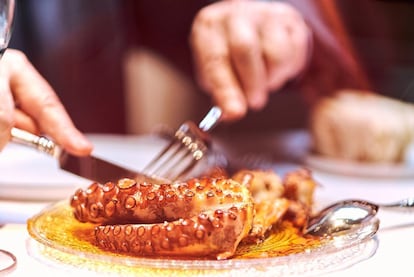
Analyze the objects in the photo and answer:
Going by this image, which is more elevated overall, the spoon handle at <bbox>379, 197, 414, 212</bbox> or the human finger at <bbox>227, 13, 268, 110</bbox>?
the human finger at <bbox>227, 13, 268, 110</bbox>

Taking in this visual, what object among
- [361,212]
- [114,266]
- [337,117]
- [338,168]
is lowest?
[114,266]

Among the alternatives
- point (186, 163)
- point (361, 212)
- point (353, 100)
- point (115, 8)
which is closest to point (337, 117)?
point (353, 100)

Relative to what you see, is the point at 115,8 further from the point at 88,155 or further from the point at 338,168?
the point at 88,155

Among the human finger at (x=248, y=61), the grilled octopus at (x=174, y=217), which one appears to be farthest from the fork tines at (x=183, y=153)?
the human finger at (x=248, y=61)

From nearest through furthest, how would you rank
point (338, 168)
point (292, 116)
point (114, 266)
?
point (114, 266) → point (338, 168) → point (292, 116)

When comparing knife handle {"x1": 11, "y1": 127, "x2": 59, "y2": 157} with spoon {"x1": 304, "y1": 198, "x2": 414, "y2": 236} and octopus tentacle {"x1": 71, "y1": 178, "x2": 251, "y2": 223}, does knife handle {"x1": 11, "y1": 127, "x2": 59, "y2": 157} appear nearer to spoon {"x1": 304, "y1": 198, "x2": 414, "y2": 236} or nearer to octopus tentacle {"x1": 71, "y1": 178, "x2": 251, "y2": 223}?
octopus tentacle {"x1": 71, "y1": 178, "x2": 251, "y2": 223}

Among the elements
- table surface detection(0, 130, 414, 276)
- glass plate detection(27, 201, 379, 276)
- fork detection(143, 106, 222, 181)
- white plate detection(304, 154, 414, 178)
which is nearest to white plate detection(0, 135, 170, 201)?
table surface detection(0, 130, 414, 276)

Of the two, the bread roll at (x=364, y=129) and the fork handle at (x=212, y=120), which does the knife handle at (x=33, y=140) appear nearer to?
the fork handle at (x=212, y=120)
